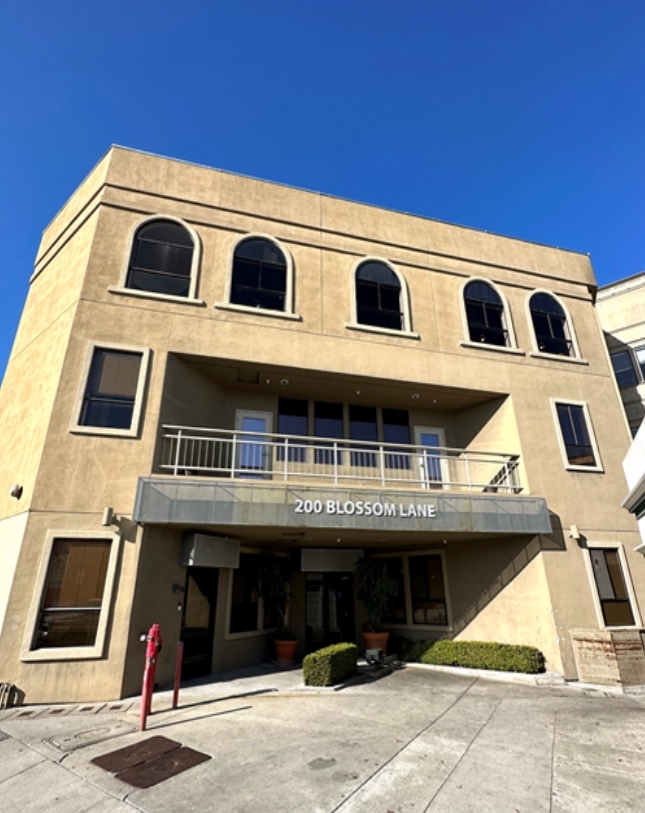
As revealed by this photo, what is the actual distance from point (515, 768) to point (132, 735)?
553 centimetres

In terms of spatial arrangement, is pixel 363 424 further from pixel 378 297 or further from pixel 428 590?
pixel 428 590

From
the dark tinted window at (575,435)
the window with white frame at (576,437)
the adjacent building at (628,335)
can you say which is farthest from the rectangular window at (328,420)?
the adjacent building at (628,335)

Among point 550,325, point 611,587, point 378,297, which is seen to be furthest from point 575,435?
point 378,297

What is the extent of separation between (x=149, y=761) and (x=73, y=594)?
452 centimetres

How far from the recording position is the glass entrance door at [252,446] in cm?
1273

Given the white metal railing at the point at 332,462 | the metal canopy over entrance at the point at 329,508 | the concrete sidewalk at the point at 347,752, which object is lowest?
the concrete sidewalk at the point at 347,752

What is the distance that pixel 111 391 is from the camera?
10.9m

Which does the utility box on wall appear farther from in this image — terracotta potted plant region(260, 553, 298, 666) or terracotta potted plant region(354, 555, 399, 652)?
terracotta potted plant region(260, 553, 298, 666)

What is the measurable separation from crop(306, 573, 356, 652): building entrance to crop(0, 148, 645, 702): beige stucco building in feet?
0.23

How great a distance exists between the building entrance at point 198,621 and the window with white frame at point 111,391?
13.8 ft

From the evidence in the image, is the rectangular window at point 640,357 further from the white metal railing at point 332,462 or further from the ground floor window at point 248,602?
the ground floor window at point 248,602

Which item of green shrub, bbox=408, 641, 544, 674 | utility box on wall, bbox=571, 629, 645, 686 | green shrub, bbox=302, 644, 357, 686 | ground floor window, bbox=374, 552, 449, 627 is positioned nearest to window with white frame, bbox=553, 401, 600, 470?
utility box on wall, bbox=571, 629, 645, 686

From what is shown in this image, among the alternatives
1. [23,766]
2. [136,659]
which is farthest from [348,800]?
[136,659]

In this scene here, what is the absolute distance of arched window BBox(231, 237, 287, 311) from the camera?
13375mm
